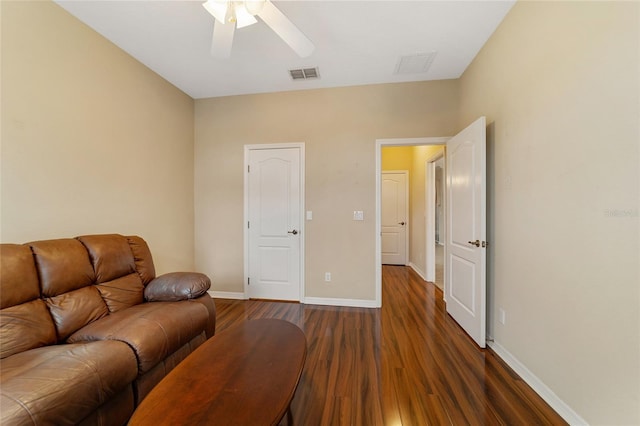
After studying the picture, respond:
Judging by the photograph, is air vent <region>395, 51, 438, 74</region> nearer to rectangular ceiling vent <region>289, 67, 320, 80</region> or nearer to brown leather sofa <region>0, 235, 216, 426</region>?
rectangular ceiling vent <region>289, 67, 320, 80</region>

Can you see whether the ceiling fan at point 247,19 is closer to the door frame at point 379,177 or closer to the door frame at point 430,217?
the door frame at point 379,177

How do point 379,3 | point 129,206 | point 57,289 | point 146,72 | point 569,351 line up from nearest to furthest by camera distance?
1. point 569,351
2. point 57,289
3. point 379,3
4. point 129,206
5. point 146,72

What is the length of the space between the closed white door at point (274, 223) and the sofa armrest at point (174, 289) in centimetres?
126

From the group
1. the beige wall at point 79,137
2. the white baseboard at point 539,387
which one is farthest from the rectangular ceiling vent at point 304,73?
the white baseboard at point 539,387

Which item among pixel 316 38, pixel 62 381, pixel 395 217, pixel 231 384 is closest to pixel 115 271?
pixel 62 381

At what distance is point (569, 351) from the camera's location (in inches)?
53.4

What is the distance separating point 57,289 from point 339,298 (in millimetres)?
2593

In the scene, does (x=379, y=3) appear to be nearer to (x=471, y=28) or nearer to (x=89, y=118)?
(x=471, y=28)

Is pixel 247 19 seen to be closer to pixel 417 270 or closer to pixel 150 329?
pixel 150 329

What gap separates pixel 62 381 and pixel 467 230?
2915mm

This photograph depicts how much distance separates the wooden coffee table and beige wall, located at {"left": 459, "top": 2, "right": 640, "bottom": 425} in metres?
1.54

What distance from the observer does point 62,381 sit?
99cm

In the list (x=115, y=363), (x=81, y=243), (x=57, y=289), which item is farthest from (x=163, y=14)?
(x=115, y=363)

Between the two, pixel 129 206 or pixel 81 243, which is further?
pixel 129 206
